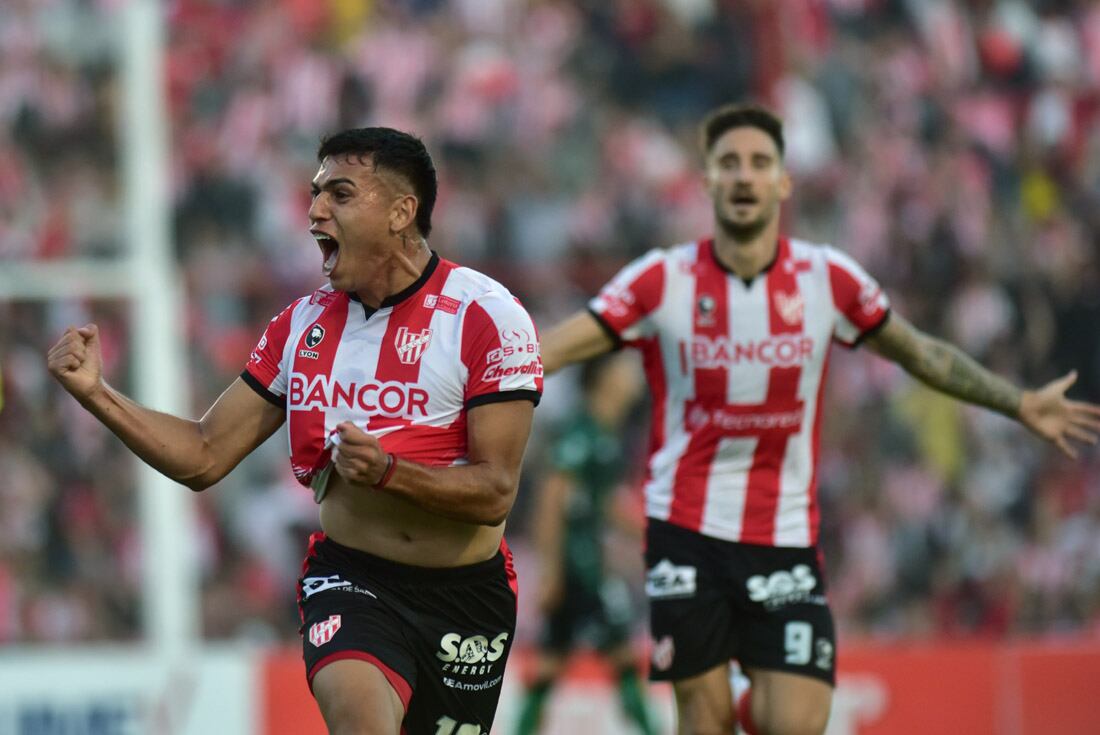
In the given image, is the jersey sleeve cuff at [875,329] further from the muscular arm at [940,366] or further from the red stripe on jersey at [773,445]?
the red stripe on jersey at [773,445]

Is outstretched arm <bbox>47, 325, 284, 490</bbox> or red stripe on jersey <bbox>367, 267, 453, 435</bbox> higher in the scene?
red stripe on jersey <bbox>367, 267, 453, 435</bbox>

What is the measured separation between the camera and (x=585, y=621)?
9.73 m

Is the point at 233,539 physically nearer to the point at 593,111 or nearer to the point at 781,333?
the point at 593,111

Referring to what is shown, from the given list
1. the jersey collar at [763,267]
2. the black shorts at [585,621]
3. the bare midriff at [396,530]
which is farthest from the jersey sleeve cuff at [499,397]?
the black shorts at [585,621]

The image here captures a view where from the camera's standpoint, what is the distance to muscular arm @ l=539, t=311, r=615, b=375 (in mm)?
6578

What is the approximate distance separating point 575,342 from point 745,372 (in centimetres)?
62

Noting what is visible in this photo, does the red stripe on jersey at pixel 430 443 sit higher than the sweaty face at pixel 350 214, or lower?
lower

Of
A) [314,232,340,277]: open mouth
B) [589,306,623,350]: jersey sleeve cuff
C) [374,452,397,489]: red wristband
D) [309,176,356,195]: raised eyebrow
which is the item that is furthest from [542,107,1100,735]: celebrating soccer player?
[374,452,397,489]: red wristband

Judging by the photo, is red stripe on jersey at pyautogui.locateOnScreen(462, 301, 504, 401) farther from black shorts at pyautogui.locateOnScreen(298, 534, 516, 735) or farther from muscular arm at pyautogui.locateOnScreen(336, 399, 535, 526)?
black shorts at pyautogui.locateOnScreen(298, 534, 516, 735)

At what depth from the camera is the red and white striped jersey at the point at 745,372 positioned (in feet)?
21.7

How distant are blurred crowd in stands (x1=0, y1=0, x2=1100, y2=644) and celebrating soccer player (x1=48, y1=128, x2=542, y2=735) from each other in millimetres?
5657

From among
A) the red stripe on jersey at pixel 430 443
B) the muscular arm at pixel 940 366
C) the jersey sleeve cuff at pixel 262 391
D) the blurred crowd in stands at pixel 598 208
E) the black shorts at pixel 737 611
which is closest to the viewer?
the red stripe on jersey at pixel 430 443

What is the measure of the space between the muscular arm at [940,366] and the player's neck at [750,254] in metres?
0.48

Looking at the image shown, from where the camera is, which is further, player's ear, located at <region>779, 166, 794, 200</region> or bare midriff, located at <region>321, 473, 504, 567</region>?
player's ear, located at <region>779, 166, 794, 200</region>
